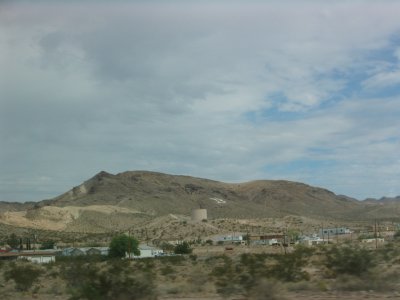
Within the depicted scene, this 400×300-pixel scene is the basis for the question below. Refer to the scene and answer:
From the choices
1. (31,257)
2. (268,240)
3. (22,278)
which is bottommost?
(268,240)

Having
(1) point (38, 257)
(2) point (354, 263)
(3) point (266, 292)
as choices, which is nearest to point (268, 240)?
(1) point (38, 257)

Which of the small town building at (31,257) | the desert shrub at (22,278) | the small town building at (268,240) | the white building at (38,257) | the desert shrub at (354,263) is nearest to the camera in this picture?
the desert shrub at (354,263)

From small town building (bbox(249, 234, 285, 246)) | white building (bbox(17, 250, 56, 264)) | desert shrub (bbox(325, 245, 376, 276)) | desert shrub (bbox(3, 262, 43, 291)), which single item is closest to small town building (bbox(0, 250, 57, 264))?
white building (bbox(17, 250, 56, 264))

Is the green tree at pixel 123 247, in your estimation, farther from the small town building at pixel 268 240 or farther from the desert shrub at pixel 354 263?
the desert shrub at pixel 354 263

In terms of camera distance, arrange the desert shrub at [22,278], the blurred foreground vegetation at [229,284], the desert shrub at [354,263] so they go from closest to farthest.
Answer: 1. the blurred foreground vegetation at [229,284]
2. the desert shrub at [354,263]
3. the desert shrub at [22,278]

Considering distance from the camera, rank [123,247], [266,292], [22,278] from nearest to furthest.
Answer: [266,292]
[22,278]
[123,247]

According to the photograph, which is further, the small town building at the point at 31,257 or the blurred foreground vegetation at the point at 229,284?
the small town building at the point at 31,257

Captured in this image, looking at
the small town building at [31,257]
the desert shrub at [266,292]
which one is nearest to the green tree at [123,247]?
the small town building at [31,257]

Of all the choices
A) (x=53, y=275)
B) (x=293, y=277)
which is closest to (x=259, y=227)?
(x=53, y=275)

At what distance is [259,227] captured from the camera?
187750mm

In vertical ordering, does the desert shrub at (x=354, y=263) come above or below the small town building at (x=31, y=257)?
above

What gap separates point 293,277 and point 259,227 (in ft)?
518

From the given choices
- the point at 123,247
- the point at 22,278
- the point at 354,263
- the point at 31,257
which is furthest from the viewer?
the point at 123,247

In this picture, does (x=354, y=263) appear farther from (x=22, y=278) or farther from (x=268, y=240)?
(x=268, y=240)
